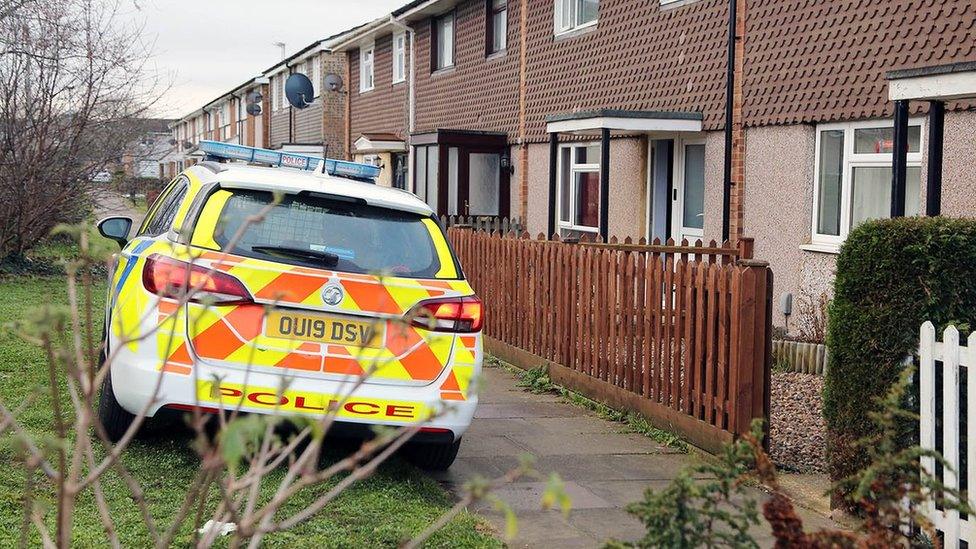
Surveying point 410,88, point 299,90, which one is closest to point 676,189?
point 410,88

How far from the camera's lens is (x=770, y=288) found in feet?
22.1

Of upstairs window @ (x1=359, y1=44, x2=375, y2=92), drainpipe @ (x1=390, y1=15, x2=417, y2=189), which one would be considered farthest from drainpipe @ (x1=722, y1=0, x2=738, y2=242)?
upstairs window @ (x1=359, y1=44, x2=375, y2=92)

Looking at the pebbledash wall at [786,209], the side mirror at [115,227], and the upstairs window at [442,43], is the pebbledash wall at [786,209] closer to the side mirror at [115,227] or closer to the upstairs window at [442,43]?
the side mirror at [115,227]

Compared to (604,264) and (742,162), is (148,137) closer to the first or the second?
(742,162)

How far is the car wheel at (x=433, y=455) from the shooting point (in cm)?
621

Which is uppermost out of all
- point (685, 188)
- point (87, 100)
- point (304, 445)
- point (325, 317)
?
point (87, 100)

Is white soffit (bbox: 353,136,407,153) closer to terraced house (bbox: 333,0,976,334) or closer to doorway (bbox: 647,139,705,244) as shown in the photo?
terraced house (bbox: 333,0,976,334)

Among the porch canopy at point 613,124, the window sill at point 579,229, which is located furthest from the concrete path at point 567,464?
the window sill at point 579,229

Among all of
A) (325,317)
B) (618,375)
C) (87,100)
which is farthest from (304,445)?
(87,100)

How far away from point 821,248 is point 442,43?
1450 centimetres

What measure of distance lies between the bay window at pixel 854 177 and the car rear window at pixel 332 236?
21.0ft

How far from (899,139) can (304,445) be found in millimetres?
5083

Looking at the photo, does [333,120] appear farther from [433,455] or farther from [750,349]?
[433,455]

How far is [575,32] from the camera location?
18203 mm
